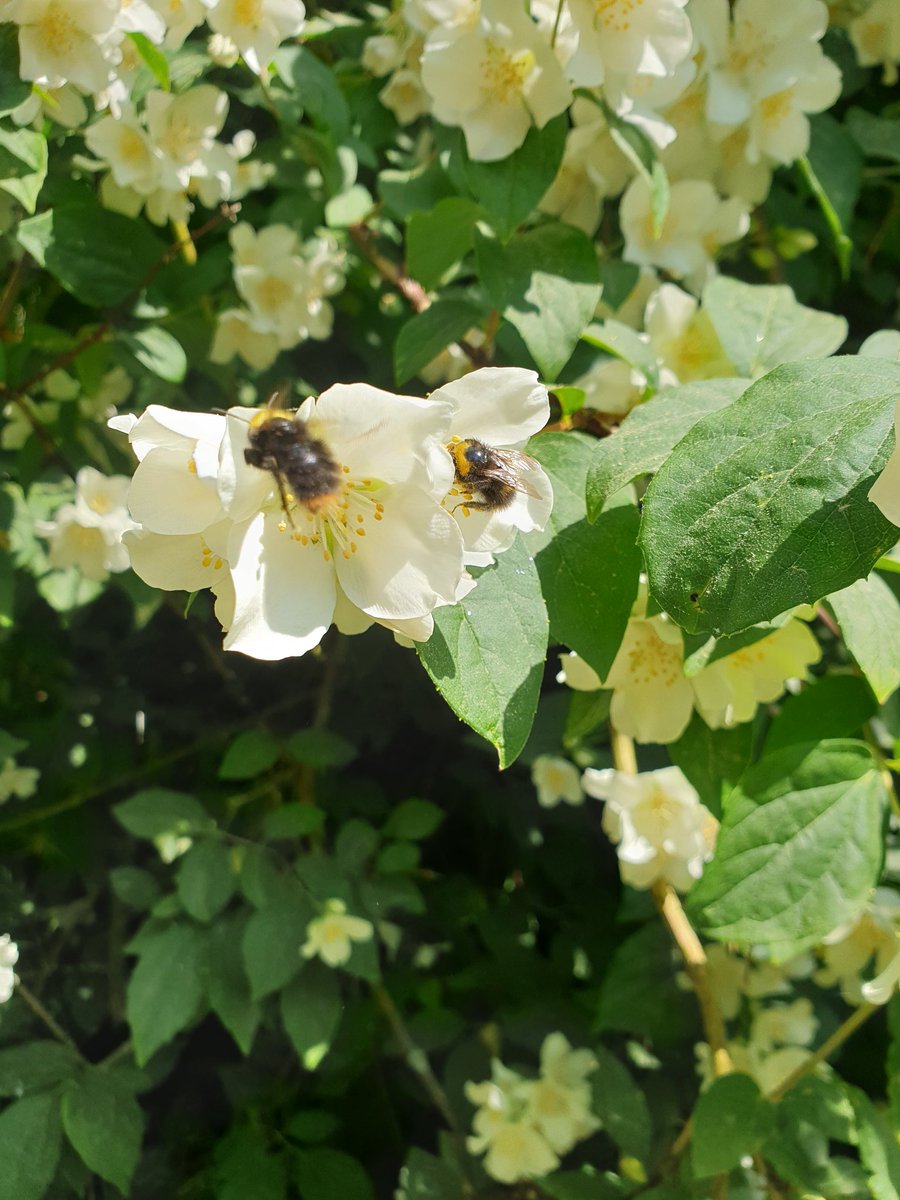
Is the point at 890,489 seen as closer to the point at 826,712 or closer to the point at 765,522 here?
the point at 765,522

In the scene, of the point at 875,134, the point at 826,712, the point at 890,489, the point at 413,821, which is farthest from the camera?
the point at 413,821

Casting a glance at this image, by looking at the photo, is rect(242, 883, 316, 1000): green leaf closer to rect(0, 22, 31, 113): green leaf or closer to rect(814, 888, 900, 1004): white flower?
rect(814, 888, 900, 1004): white flower

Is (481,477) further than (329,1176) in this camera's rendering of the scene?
No

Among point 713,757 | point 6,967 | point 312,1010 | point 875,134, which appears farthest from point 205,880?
point 875,134

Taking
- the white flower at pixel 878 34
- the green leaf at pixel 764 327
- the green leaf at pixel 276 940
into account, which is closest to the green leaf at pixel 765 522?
the green leaf at pixel 764 327

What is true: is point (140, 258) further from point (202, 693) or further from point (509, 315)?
point (202, 693)

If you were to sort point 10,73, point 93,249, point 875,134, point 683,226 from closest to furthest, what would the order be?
point 10,73 < point 93,249 < point 683,226 < point 875,134

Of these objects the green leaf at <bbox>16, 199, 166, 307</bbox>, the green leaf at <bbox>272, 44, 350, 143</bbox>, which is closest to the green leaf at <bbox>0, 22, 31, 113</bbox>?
the green leaf at <bbox>16, 199, 166, 307</bbox>
